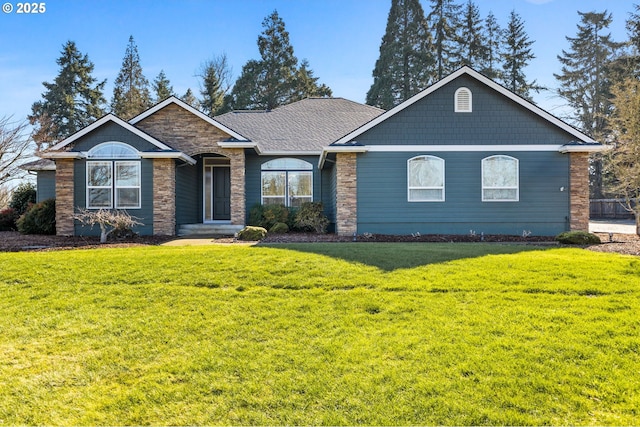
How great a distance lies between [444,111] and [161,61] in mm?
37573

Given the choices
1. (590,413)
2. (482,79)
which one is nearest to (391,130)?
(482,79)

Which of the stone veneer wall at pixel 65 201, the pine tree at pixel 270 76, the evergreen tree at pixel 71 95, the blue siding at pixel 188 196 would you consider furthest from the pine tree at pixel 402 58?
the evergreen tree at pixel 71 95

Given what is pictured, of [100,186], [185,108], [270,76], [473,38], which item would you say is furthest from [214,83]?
[100,186]

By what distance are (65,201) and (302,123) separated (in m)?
10.4

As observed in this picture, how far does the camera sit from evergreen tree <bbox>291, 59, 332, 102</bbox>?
37156 mm

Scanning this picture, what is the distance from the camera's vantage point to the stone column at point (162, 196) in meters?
13.6

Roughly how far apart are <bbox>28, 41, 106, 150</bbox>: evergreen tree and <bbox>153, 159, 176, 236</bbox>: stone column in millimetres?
29756

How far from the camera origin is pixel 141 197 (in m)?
13.7

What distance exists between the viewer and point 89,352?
4289 mm

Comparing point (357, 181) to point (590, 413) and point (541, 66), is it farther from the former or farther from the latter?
point (541, 66)

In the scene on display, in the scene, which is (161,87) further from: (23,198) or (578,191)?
(578,191)

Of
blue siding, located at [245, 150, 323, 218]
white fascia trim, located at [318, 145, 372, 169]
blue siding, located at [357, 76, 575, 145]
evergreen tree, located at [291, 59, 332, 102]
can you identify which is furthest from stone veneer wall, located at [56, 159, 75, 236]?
evergreen tree, located at [291, 59, 332, 102]

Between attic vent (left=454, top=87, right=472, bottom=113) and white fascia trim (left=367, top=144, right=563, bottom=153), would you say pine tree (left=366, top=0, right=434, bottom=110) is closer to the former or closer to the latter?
attic vent (left=454, top=87, right=472, bottom=113)

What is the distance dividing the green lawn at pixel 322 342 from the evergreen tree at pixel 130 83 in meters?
37.9
